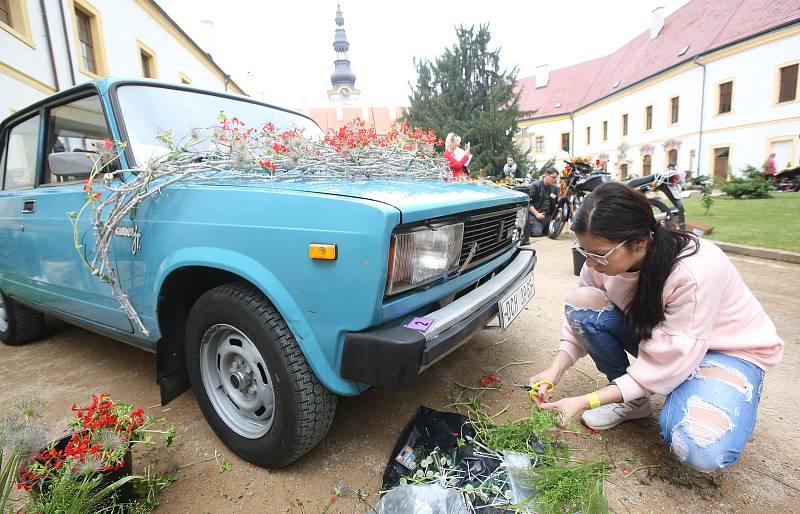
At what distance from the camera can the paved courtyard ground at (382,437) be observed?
5.24 feet

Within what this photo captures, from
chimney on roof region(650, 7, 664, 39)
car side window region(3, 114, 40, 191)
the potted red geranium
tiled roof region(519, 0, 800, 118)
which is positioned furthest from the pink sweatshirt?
chimney on roof region(650, 7, 664, 39)

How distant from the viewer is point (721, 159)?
24.4 meters

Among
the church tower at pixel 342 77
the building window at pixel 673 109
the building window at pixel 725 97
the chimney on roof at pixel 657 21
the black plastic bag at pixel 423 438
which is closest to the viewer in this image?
the black plastic bag at pixel 423 438

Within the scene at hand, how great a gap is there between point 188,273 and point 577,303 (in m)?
1.90

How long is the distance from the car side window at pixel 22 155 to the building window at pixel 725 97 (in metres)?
30.9

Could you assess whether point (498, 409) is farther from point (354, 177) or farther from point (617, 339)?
point (354, 177)

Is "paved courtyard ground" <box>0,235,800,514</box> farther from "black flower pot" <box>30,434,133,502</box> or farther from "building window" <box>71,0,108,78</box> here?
"building window" <box>71,0,108,78</box>

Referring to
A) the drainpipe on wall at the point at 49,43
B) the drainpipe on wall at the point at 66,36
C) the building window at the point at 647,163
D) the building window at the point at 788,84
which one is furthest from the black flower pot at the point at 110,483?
the building window at the point at 647,163

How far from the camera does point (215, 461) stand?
73.0 inches

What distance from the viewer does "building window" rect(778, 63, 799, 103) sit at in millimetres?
20609

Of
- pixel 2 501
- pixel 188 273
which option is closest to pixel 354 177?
pixel 188 273

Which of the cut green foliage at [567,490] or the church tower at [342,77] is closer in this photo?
the cut green foliage at [567,490]

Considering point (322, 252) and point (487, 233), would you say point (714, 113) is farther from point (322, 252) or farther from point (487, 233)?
point (322, 252)

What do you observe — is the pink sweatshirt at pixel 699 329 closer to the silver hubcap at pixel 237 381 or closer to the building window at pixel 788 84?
the silver hubcap at pixel 237 381
